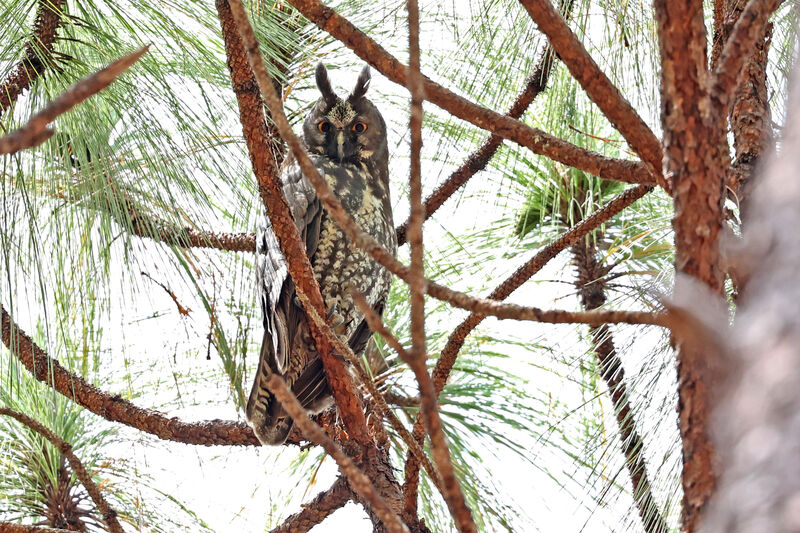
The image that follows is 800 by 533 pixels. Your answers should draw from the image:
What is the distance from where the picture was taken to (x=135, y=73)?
5.89 feet

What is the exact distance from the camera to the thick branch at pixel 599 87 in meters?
0.98

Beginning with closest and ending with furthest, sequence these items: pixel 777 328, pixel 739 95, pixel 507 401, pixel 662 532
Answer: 1. pixel 777 328
2. pixel 739 95
3. pixel 662 532
4. pixel 507 401

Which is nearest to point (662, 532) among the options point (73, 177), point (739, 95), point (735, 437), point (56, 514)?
point (739, 95)

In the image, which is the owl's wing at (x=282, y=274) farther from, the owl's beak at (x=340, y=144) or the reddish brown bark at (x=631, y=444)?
the reddish brown bark at (x=631, y=444)

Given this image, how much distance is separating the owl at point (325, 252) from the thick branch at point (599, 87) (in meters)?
1.11

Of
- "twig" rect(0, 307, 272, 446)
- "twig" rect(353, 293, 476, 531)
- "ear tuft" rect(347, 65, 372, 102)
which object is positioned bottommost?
"twig" rect(353, 293, 476, 531)

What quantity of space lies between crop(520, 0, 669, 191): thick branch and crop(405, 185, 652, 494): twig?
40cm

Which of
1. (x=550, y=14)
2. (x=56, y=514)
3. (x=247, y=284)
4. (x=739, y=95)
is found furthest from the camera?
(x=247, y=284)

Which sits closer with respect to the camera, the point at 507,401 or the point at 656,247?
the point at 656,247

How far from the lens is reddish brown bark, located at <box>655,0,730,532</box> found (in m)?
0.56

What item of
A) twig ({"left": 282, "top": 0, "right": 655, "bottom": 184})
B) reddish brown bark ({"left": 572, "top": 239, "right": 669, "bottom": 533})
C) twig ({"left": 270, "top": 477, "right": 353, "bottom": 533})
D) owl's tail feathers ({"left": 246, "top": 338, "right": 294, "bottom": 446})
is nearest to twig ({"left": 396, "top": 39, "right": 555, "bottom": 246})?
reddish brown bark ({"left": 572, "top": 239, "right": 669, "bottom": 533})

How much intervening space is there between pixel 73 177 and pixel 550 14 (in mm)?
1141

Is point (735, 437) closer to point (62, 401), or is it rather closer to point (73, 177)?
point (73, 177)

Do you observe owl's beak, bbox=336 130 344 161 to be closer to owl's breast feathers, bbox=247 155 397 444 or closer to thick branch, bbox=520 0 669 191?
owl's breast feathers, bbox=247 155 397 444
